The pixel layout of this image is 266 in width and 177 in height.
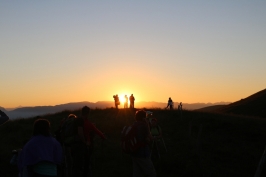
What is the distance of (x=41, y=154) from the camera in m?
6.52

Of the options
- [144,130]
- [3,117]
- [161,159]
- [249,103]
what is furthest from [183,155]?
[249,103]

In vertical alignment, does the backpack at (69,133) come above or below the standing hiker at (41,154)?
above

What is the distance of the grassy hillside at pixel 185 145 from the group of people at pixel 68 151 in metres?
2.90

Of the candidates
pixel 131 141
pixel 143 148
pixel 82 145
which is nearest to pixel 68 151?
pixel 82 145

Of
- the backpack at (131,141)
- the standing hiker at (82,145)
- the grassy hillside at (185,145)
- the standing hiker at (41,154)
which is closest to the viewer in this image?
the standing hiker at (41,154)

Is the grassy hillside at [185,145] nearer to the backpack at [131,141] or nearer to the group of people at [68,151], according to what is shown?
the group of people at [68,151]

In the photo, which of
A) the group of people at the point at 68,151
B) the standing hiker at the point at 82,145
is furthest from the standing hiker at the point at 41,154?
the standing hiker at the point at 82,145

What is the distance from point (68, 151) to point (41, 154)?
5.85 metres

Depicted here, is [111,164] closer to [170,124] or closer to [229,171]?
[229,171]

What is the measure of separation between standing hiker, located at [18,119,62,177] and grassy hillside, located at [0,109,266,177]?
6.21 metres

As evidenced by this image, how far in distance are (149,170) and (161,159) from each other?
6.45 metres

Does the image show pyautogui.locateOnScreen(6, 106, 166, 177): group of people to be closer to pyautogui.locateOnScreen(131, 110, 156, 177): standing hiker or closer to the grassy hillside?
pyautogui.locateOnScreen(131, 110, 156, 177): standing hiker

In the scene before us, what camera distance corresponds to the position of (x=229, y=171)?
1528 centimetres

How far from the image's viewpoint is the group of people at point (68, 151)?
21.5 ft
